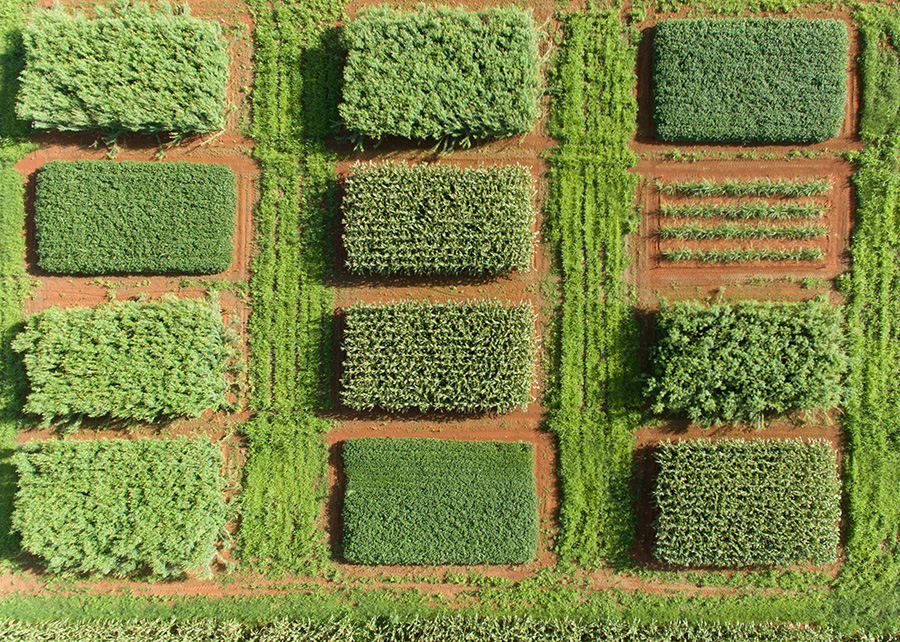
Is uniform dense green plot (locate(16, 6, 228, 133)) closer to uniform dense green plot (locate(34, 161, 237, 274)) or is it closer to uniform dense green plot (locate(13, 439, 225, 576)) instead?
uniform dense green plot (locate(34, 161, 237, 274))

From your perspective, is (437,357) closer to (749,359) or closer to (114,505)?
(749,359)

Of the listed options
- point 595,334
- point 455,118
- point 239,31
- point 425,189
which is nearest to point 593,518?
point 595,334

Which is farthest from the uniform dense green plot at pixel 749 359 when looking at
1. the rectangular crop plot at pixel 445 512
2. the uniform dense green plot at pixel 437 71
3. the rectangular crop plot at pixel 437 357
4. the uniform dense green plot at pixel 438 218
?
the uniform dense green plot at pixel 437 71

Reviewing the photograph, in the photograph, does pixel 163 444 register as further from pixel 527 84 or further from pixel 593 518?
pixel 527 84

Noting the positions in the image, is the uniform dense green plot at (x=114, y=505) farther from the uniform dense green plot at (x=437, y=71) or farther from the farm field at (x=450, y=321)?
the uniform dense green plot at (x=437, y=71)

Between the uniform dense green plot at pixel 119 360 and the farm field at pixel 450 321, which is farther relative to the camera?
the farm field at pixel 450 321

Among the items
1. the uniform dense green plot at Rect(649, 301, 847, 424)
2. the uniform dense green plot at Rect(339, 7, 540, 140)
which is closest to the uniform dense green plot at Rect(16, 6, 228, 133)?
the uniform dense green plot at Rect(339, 7, 540, 140)
